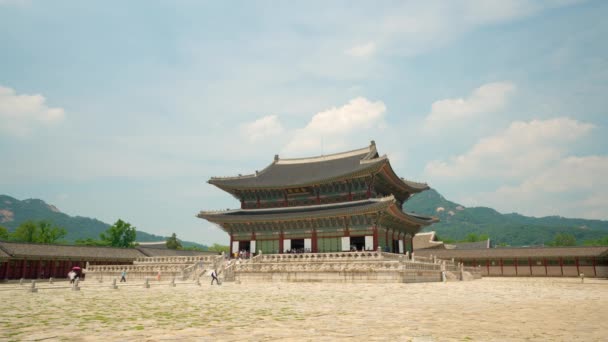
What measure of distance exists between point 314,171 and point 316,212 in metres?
9.35

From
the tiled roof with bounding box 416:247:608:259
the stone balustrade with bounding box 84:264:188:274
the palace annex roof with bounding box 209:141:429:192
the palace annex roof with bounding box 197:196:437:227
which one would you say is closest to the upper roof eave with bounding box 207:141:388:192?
the palace annex roof with bounding box 209:141:429:192

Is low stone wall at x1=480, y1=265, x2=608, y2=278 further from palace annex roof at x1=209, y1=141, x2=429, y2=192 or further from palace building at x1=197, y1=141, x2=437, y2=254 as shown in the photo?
palace annex roof at x1=209, y1=141, x2=429, y2=192

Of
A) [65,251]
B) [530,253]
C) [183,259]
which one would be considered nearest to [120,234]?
[65,251]

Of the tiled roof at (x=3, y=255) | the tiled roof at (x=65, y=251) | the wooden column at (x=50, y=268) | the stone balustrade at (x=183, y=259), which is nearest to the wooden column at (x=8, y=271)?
the tiled roof at (x=65, y=251)

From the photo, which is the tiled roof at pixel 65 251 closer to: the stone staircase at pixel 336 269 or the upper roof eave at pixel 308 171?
the upper roof eave at pixel 308 171

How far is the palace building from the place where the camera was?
42562mm

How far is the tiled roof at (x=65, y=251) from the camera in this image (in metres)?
43.8

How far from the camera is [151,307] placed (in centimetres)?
1515

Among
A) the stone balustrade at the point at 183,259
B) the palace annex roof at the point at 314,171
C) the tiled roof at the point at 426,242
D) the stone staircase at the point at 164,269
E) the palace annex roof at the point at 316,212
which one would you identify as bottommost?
the stone staircase at the point at 164,269

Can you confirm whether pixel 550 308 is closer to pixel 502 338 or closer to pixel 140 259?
pixel 502 338

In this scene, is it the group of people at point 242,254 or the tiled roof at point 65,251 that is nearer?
the tiled roof at point 65,251

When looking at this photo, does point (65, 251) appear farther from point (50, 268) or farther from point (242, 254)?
point (242, 254)

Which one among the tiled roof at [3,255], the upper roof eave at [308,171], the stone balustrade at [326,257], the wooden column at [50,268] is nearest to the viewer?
the stone balustrade at [326,257]

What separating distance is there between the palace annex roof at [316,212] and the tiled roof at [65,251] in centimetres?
1436
